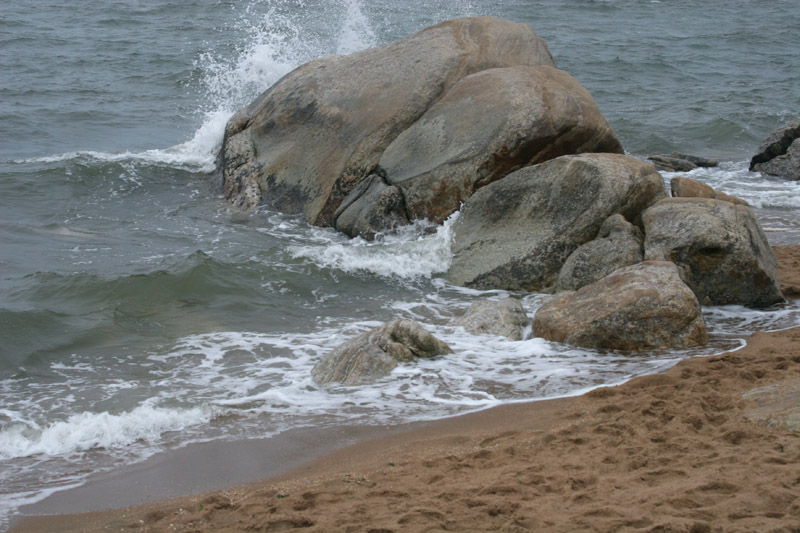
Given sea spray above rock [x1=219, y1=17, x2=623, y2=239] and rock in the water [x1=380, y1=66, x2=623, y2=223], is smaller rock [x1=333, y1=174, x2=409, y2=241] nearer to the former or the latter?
sea spray above rock [x1=219, y1=17, x2=623, y2=239]

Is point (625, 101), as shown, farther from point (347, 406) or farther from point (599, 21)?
point (347, 406)

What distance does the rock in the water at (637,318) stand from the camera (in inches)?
243

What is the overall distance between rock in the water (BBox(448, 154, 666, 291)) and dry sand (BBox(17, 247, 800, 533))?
2.52 m

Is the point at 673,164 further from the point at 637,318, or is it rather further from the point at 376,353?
the point at 376,353

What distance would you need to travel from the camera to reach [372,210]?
9.05 metres

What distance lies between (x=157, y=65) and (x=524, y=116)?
14.1 m

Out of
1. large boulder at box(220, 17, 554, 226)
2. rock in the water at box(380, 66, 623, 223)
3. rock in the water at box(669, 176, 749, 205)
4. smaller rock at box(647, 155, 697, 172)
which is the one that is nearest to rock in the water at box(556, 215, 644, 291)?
rock in the water at box(669, 176, 749, 205)

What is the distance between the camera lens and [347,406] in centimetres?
549

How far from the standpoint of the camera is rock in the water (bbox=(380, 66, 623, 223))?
27.6ft

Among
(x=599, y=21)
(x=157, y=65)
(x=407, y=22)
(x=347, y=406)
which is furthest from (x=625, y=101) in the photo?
(x=347, y=406)

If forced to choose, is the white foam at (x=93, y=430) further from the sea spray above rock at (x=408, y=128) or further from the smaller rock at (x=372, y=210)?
the sea spray above rock at (x=408, y=128)

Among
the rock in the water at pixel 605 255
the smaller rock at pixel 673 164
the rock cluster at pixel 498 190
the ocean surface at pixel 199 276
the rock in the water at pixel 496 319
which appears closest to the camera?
Answer: the ocean surface at pixel 199 276

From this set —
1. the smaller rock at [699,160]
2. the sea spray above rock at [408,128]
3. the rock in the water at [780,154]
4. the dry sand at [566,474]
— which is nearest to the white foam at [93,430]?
the dry sand at [566,474]

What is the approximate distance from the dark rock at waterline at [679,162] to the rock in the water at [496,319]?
715cm
